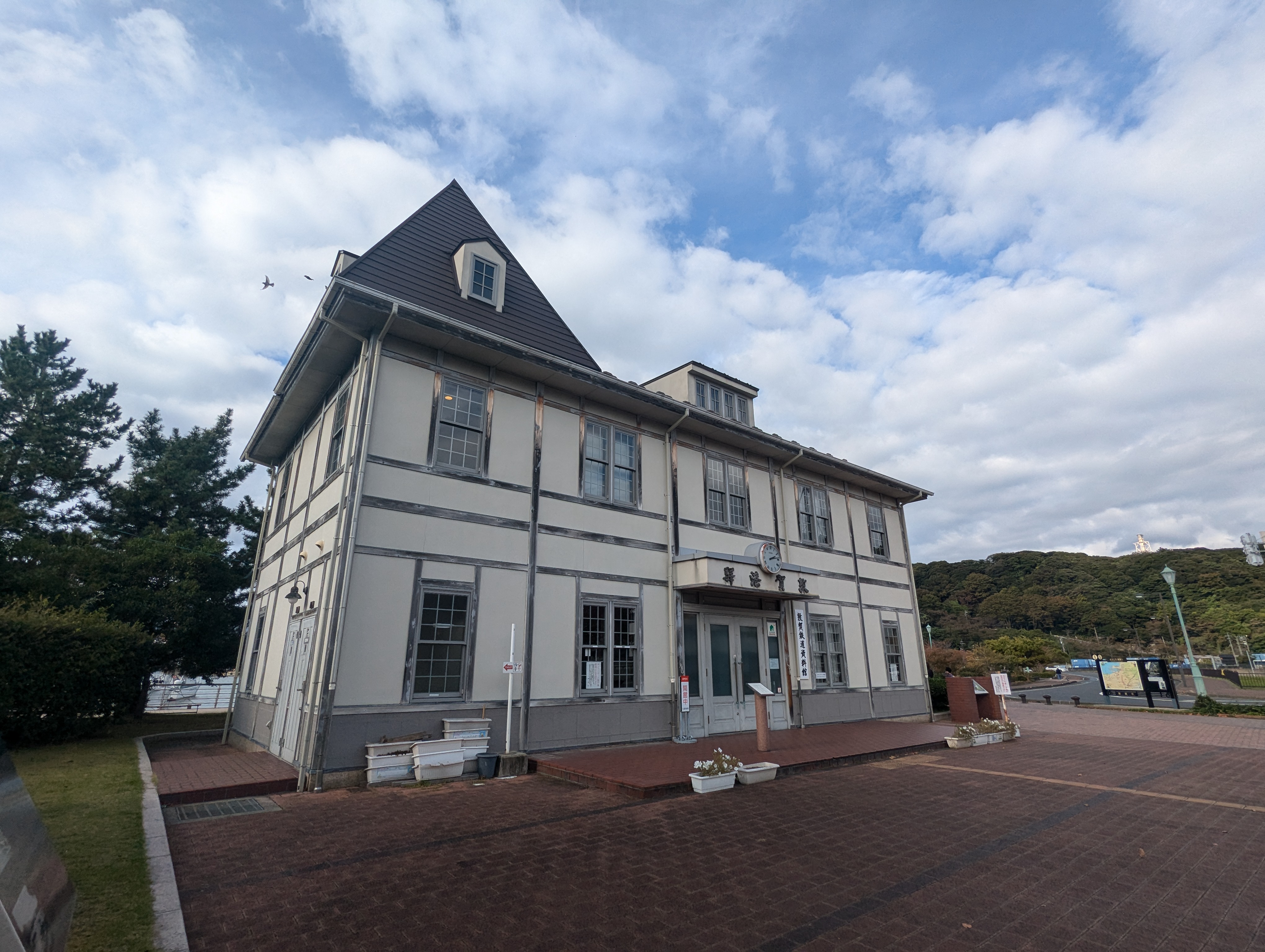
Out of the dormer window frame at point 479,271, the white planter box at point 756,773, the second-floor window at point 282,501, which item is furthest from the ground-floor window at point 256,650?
the white planter box at point 756,773

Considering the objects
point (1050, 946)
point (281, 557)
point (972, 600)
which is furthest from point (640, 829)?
point (972, 600)

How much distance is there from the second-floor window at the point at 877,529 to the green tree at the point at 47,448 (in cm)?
2382

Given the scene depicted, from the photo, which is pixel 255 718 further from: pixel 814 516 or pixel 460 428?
pixel 814 516

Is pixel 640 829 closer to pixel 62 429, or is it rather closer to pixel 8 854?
pixel 8 854

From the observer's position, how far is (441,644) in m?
9.50

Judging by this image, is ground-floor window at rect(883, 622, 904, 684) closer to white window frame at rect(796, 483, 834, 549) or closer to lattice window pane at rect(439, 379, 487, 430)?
white window frame at rect(796, 483, 834, 549)

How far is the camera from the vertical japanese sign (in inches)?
575

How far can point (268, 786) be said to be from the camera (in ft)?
26.1

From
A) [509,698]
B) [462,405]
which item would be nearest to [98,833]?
[509,698]

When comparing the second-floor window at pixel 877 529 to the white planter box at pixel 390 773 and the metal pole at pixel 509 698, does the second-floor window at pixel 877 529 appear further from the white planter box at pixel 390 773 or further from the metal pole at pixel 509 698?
the white planter box at pixel 390 773

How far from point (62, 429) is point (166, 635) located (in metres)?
10.1

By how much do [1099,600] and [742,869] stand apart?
87.0m

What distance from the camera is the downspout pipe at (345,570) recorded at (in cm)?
817

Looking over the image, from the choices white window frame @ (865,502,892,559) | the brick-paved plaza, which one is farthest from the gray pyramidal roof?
white window frame @ (865,502,892,559)
